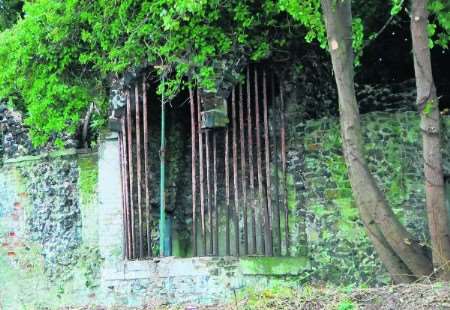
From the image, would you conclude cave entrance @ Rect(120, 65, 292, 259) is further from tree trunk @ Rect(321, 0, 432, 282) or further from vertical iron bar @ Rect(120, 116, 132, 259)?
tree trunk @ Rect(321, 0, 432, 282)

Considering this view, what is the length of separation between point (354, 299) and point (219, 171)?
18.2ft

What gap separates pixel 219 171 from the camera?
38.2 feet

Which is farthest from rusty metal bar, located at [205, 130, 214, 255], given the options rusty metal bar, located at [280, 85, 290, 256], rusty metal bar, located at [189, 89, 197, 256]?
rusty metal bar, located at [280, 85, 290, 256]

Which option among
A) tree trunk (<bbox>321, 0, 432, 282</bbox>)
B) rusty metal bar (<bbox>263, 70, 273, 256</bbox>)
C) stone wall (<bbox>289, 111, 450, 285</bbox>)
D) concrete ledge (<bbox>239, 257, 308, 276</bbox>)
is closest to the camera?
tree trunk (<bbox>321, 0, 432, 282</bbox>)

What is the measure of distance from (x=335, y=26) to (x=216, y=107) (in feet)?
10.5

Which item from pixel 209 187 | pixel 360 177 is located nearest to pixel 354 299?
pixel 360 177

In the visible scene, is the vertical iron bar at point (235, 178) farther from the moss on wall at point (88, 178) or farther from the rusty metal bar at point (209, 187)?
the moss on wall at point (88, 178)

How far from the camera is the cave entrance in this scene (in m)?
10.7

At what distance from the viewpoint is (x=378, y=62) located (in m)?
12.8

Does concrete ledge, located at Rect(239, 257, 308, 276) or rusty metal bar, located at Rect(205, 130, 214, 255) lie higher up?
rusty metal bar, located at Rect(205, 130, 214, 255)

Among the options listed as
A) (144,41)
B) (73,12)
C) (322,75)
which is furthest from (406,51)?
(73,12)

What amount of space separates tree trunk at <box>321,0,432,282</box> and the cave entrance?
2792mm

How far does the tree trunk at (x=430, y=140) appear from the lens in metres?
7.38

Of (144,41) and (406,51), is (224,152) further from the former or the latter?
(406,51)
